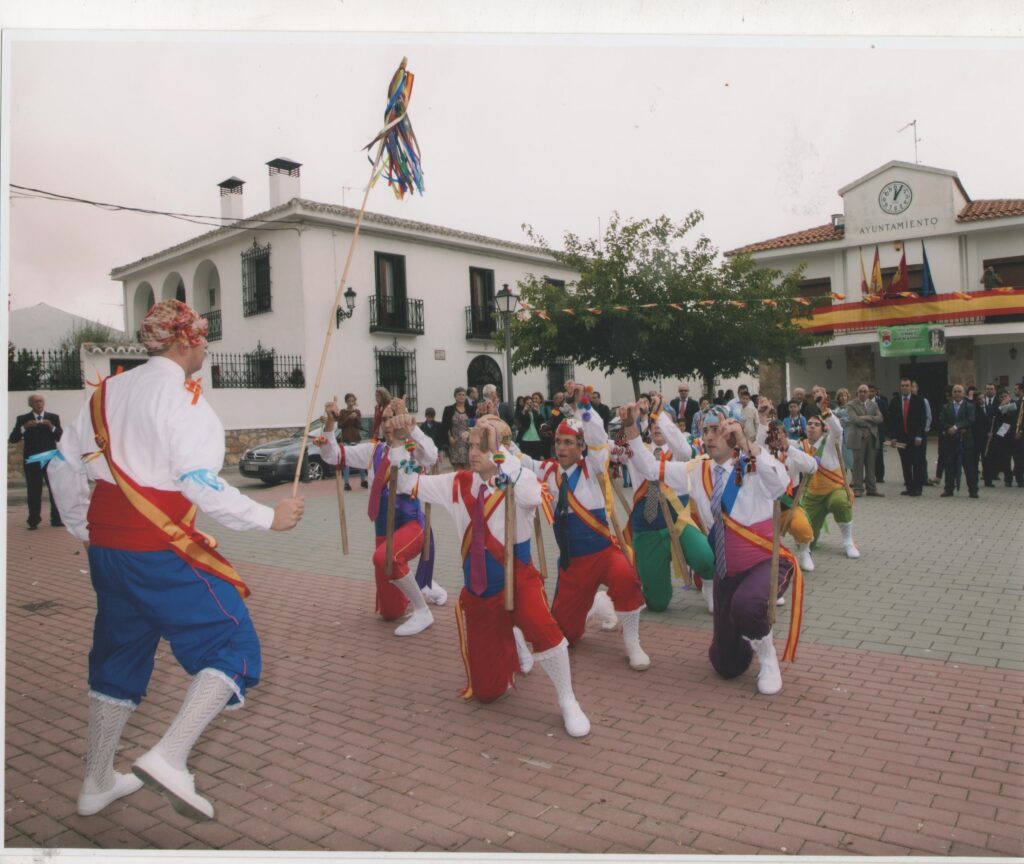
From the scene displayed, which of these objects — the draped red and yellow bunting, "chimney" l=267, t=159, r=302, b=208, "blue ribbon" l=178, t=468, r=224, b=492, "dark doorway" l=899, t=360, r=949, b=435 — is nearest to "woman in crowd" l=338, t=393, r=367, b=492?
"chimney" l=267, t=159, r=302, b=208

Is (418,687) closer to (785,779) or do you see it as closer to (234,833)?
(234,833)

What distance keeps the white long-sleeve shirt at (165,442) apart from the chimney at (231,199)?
2.22 metres

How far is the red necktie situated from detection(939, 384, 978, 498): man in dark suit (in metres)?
10.2

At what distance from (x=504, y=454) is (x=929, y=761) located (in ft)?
7.60

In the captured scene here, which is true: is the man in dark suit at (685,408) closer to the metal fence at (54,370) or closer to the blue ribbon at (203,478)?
the metal fence at (54,370)

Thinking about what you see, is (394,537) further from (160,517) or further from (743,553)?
(160,517)

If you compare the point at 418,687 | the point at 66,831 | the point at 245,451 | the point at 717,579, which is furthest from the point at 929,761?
the point at 245,451

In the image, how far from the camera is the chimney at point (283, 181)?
4969 millimetres

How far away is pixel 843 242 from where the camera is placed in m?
13.0

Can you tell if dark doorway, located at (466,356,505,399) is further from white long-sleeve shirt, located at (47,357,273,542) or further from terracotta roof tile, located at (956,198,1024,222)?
white long-sleeve shirt, located at (47,357,273,542)

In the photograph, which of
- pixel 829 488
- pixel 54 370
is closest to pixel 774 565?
pixel 829 488

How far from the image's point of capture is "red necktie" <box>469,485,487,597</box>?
4168mm

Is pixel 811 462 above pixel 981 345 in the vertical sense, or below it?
below

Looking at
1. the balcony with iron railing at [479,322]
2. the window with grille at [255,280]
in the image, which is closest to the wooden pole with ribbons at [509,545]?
the window with grille at [255,280]
